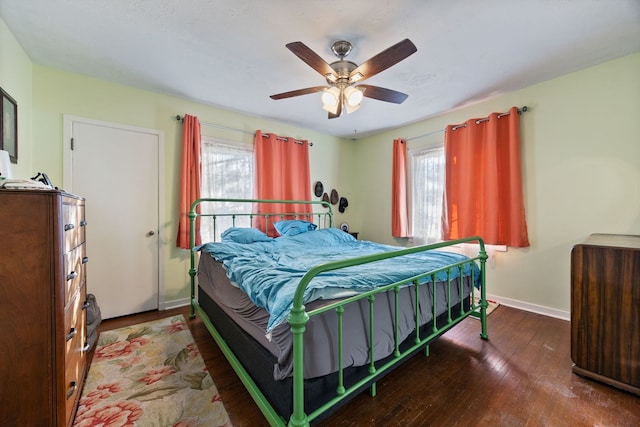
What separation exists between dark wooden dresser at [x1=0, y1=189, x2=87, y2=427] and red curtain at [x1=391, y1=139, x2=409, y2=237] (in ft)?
11.9

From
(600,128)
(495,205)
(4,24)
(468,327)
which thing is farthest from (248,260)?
(600,128)

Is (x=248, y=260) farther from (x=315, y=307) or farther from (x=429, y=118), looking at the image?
(x=429, y=118)

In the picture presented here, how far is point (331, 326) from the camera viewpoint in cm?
122

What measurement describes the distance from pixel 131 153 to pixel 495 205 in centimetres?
407

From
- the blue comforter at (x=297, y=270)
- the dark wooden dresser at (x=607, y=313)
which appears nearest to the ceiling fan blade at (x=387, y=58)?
the blue comforter at (x=297, y=270)

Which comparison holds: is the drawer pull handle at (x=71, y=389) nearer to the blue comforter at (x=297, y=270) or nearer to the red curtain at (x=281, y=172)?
the blue comforter at (x=297, y=270)

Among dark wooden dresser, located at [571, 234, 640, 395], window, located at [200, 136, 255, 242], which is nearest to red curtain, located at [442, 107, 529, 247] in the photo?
dark wooden dresser, located at [571, 234, 640, 395]

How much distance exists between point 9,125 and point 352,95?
2621mm

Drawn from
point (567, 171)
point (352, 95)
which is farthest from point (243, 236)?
point (567, 171)

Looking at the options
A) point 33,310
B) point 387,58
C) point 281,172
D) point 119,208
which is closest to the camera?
point 33,310

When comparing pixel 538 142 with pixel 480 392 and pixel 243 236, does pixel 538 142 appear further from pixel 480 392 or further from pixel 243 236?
pixel 243 236

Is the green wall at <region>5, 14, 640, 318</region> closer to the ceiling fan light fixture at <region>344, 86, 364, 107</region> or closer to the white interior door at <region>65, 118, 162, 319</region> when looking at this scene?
the white interior door at <region>65, 118, 162, 319</region>

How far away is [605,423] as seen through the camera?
4.44ft

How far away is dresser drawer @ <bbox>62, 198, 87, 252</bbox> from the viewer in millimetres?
1323
